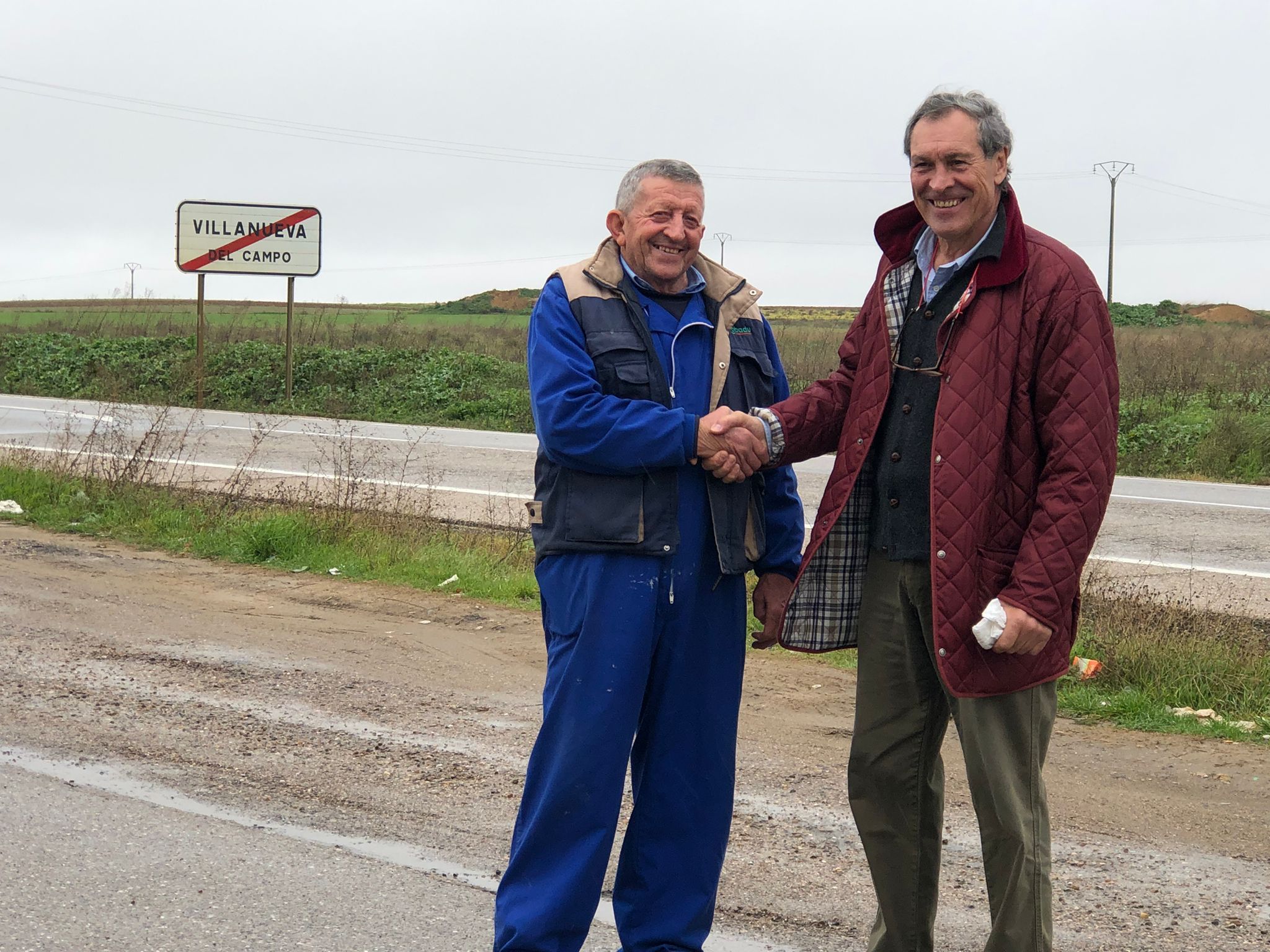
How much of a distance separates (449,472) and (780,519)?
11724mm

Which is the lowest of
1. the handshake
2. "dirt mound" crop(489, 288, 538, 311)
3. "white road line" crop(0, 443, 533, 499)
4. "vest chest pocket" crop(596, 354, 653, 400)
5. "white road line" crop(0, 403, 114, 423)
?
"white road line" crop(0, 443, 533, 499)

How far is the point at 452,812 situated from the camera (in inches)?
183

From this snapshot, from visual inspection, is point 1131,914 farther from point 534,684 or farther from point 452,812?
point 534,684

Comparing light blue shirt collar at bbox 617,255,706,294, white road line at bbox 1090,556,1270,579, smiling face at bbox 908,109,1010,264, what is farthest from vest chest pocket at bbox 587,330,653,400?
white road line at bbox 1090,556,1270,579

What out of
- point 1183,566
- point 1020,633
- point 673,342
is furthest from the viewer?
point 1183,566

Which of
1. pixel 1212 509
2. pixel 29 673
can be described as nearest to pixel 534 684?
pixel 29 673

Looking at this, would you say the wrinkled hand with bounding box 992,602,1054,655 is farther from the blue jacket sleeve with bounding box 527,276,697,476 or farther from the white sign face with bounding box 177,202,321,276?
the white sign face with bounding box 177,202,321,276

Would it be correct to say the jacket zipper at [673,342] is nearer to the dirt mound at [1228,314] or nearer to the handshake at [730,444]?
the handshake at [730,444]

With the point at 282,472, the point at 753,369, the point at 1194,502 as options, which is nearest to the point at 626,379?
the point at 753,369

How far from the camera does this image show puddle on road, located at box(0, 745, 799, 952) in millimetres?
3906

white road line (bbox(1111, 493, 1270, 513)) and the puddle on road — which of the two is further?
white road line (bbox(1111, 493, 1270, 513))

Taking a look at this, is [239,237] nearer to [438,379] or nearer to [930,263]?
[438,379]

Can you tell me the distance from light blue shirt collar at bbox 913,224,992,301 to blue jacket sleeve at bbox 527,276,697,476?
2.15ft

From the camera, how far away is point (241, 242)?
80.8ft
